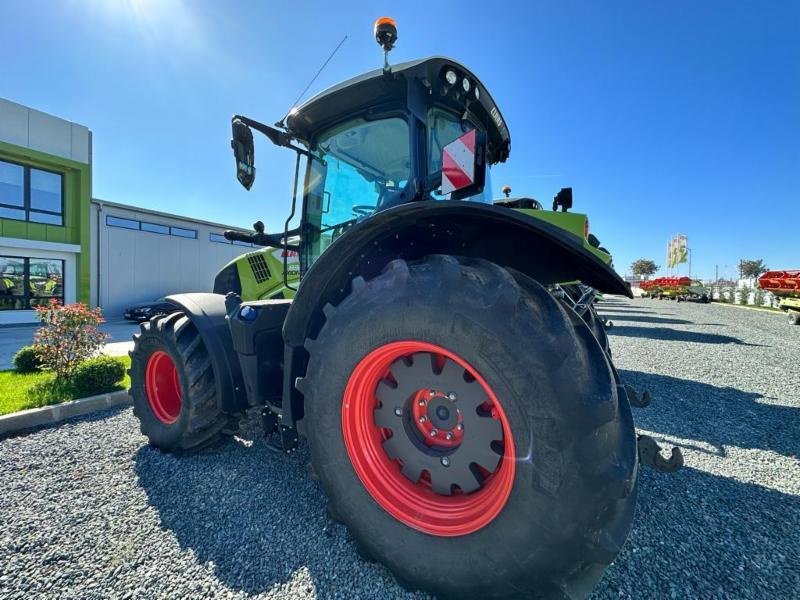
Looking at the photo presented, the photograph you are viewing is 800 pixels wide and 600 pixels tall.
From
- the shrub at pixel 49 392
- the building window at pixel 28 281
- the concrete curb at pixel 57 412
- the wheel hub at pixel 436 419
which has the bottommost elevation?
the concrete curb at pixel 57 412

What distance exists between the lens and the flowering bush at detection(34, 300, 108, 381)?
469cm

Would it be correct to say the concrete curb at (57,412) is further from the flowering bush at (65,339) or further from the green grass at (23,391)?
the flowering bush at (65,339)

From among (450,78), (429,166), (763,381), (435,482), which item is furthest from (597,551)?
(763,381)

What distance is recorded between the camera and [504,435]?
143 cm

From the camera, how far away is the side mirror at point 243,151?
8.96ft

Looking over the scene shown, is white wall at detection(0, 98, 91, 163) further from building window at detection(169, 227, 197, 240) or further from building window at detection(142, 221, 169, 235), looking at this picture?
building window at detection(169, 227, 197, 240)

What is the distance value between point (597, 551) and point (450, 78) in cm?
229

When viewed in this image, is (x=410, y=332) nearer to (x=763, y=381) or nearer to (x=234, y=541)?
(x=234, y=541)

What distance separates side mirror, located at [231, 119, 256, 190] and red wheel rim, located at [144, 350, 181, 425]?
1477 mm

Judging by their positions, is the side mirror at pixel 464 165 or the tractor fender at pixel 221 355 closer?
the side mirror at pixel 464 165

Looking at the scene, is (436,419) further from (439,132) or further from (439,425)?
(439,132)

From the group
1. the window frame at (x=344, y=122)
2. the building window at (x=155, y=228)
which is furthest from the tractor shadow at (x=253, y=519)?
→ the building window at (x=155, y=228)

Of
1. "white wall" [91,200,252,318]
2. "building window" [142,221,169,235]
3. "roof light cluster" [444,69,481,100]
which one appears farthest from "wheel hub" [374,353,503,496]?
"building window" [142,221,169,235]

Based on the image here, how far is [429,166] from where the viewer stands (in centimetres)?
225
